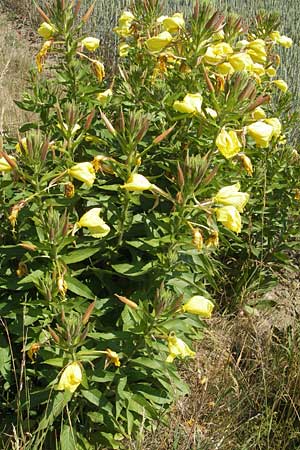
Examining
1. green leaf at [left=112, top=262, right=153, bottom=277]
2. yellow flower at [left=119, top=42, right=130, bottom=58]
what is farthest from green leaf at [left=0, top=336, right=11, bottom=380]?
yellow flower at [left=119, top=42, right=130, bottom=58]

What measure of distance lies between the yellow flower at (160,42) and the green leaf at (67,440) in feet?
5.31

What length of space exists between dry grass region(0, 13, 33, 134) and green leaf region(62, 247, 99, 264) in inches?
92.8

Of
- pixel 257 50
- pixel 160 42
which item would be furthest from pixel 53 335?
pixel 257 50

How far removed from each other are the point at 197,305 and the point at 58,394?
0.66 meters

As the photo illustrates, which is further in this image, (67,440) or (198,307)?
(67,440)

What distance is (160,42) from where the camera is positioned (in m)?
2.37

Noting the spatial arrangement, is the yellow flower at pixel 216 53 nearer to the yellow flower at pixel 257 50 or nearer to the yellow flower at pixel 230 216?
the yellow flower at pixel 257 50

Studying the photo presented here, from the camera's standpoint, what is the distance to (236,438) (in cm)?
250

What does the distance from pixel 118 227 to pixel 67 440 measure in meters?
0.87

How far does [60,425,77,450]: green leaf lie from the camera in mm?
2199

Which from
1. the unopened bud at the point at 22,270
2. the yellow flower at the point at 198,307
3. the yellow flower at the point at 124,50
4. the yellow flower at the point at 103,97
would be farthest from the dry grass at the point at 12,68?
the yellow flower at the point at 198,307

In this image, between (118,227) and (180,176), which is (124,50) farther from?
(180,176)

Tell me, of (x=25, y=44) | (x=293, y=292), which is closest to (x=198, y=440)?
(x=293, y=292)

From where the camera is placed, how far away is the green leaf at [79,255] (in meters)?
2.15
